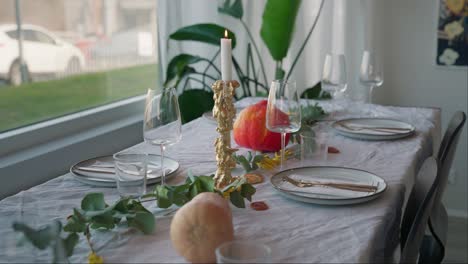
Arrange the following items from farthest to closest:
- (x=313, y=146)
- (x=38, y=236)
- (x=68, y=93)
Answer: (x=68, y=93) → (x=313, y=146) → (x=38, y=236)

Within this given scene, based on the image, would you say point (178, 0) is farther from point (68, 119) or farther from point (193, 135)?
point (193, 135)

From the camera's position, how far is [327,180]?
150 centimetres

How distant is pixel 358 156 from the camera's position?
1776mm

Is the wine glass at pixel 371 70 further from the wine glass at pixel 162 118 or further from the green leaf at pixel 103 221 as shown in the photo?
the green leaf at pixel 103 221

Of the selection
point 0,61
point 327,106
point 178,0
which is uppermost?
point 178,0

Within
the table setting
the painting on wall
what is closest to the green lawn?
the table setting

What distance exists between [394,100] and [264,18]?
1067 mm

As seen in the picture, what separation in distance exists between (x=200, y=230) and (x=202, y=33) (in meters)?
1.90

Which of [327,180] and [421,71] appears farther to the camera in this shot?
[421,71]

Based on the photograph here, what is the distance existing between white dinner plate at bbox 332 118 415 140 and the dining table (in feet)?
0.21

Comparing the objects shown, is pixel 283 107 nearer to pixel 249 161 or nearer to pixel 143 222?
pixel 249 161

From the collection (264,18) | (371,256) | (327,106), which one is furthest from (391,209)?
(264,18)

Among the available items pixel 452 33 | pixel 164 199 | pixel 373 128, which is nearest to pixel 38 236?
pixel 164 199

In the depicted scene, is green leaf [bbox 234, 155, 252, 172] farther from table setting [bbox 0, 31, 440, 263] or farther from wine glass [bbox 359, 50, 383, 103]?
wine glass [bbox 359, 50, 383, 103]
